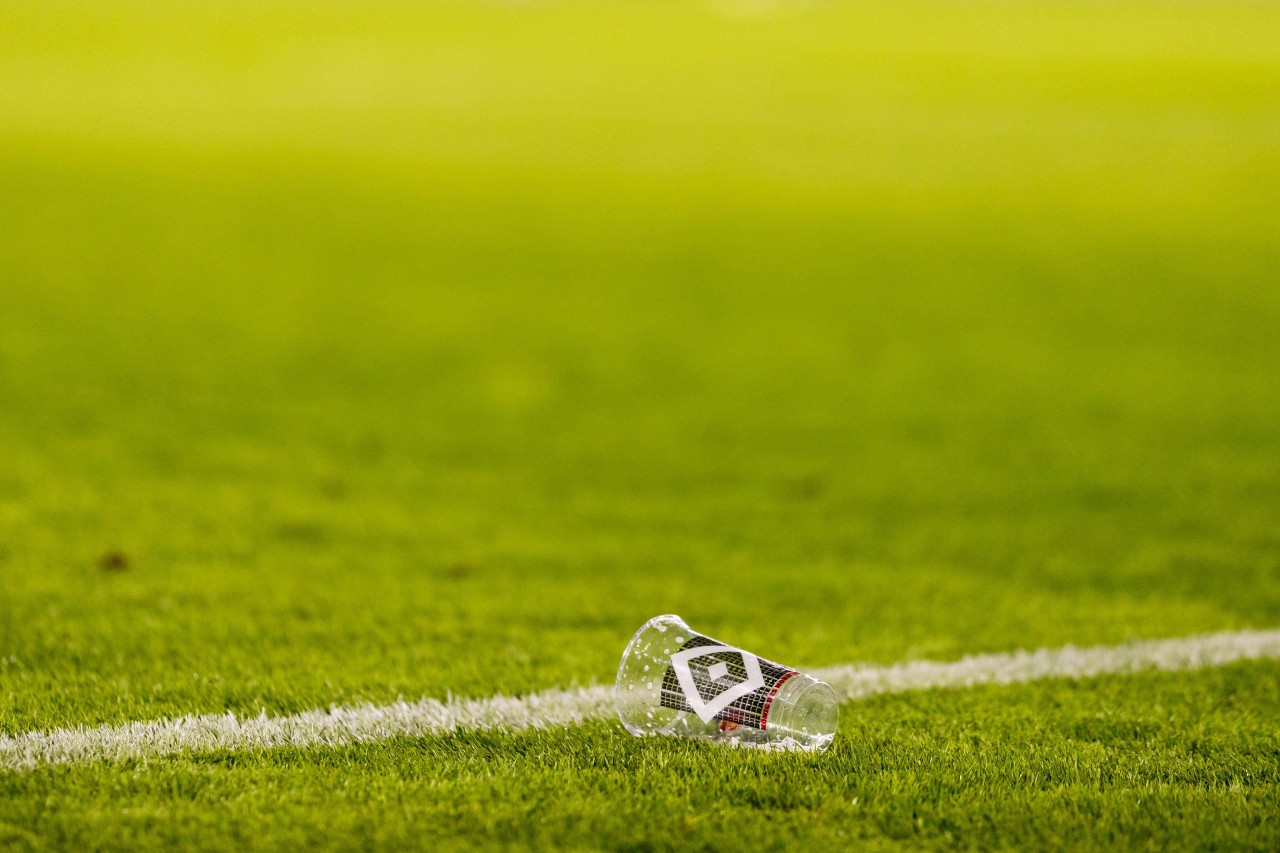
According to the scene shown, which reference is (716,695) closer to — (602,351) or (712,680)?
(712,680)

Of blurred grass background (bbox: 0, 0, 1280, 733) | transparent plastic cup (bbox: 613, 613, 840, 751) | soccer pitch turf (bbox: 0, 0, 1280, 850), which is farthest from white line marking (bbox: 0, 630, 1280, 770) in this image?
transparent plastic cup (bbox: 613, 613, 840, 751)

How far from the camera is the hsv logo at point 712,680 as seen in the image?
3.90m

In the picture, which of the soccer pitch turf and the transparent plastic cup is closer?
the soccer pitch turf

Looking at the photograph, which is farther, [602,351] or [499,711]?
[602,351]

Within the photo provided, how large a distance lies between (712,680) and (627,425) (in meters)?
6.81

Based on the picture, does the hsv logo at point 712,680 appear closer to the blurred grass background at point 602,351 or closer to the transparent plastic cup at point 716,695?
the transparent plastic cup at point 716,695

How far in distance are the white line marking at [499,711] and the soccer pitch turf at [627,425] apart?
10 cm

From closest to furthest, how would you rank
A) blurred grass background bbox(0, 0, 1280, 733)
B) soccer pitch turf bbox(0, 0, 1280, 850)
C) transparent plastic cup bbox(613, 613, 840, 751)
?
soccer pitch turf bbox(0, 0, 1280, 850), transparent plastic cup bbox(613, 613, 840, 751), blurred grass background bbox(0, 0, 1280, 733)

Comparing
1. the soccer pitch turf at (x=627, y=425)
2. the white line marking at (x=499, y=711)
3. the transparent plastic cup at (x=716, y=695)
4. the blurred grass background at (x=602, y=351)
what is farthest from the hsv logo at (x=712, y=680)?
the blurred grass background at (x=602, y=351)

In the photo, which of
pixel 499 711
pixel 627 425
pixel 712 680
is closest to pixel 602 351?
pixel 627 425

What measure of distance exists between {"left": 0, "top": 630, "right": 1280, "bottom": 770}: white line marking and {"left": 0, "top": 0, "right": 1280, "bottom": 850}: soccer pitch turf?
0.10 m

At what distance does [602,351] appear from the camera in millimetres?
12961

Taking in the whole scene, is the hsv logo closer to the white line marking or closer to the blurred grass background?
the white line marking

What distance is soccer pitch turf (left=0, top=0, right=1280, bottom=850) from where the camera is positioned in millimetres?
3748
